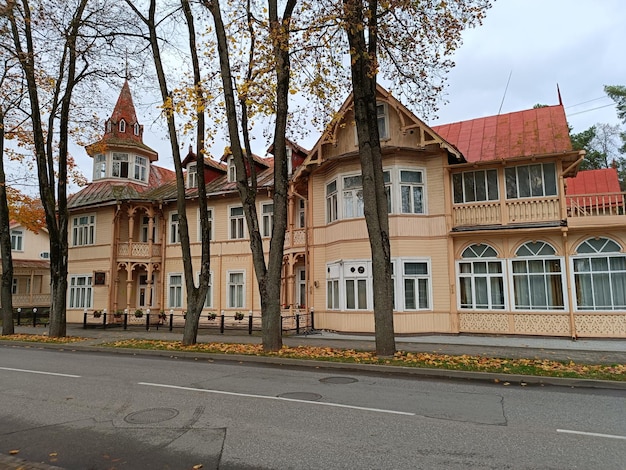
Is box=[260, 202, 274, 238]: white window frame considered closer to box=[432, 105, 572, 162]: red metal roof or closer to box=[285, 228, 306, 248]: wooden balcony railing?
box=[285, 228, 306, 248]: wooden balcony railing

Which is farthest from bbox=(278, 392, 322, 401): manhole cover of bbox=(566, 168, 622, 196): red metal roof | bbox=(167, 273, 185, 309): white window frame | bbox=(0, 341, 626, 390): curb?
bbox=(566, 168, 622, 196): red metal roof

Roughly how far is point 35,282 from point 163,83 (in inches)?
1281

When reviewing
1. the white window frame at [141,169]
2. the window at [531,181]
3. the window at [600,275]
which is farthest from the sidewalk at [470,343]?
the white window frame at [141,169]

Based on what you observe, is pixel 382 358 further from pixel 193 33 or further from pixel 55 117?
pixel 55 117

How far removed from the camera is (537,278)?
672 inches

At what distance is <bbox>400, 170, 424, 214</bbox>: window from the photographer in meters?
18.4

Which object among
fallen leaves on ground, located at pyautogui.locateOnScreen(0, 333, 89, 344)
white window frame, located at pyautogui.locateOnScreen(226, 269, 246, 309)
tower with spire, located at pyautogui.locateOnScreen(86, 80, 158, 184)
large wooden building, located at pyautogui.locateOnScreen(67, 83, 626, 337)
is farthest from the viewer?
tower with spire, located at pyautogui.locateOnScreen(86, 80, 158, 184)

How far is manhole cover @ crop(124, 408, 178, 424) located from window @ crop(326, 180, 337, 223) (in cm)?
1379

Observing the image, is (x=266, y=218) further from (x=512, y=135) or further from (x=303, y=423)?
(x=303, y=423)

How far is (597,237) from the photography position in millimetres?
16250

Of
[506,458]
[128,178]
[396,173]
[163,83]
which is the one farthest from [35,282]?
[506,458]

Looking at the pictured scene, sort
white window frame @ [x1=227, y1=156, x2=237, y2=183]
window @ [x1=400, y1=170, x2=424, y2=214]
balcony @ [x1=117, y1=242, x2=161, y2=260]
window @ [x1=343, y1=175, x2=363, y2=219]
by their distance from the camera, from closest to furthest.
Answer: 1. window @ [x1=400, y1=170, x2=424, y2=214]
2. window @ [x1=343, y1=175, x2=363, y2=219]
3. white window frame @ [x1=227, y1=156, x2=237, y2=183]
4. balcony @ [x1=117, y1=242, x2=161, y2=260]

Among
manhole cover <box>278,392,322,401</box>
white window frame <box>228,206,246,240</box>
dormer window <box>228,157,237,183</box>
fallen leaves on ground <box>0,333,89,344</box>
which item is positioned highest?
dormer window <box>228,157,237,183</box>

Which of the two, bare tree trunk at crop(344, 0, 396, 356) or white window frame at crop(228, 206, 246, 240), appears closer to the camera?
bare tree trunk at crop(344, 0, 396, 356)
